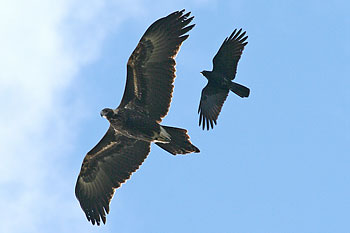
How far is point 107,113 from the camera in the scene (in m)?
16.1

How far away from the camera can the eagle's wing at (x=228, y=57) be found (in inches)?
845

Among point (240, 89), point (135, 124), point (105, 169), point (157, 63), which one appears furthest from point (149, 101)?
point (240, 89)

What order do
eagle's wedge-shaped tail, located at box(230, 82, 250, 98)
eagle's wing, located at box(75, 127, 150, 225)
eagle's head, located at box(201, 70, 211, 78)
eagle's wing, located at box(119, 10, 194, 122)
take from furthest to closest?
eagle's head, located at box(201, 70, 211, 78)
eagle's wedge-shaped tail, located at box(230, 82, 250, 98)
eagle's wing, located at box(75, 127, 150, 225)
eagle's wing, located at box(119, 10, 194, 122)

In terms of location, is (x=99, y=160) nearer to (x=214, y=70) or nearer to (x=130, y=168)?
(x=130, y=168)

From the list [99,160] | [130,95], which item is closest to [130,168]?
[99,160]

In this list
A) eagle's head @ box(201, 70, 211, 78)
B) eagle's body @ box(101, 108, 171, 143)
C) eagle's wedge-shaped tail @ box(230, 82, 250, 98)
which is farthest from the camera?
eagle's head @ box(201, 70, 211, 78)

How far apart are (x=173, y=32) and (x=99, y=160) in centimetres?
401

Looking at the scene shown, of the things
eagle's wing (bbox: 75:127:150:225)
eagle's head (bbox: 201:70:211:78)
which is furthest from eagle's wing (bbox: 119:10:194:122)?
eagle's head (bbox: 201:70:211:78)

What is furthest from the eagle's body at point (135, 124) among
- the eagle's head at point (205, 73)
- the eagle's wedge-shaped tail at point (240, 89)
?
the eagle's head at point (205, 73)

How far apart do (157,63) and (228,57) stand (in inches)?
242

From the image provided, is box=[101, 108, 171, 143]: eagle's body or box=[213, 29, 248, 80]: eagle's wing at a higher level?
box=[213, 29, 248, 80]: eagle's wing

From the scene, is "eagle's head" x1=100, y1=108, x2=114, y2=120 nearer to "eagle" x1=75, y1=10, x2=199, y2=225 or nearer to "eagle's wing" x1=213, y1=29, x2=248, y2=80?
"eagle" x1=75, y1=10, x2=199, y2=225

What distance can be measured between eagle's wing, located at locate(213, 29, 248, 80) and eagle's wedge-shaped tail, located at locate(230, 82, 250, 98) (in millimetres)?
390

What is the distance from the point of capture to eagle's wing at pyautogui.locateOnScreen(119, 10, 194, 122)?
51.8 feet
